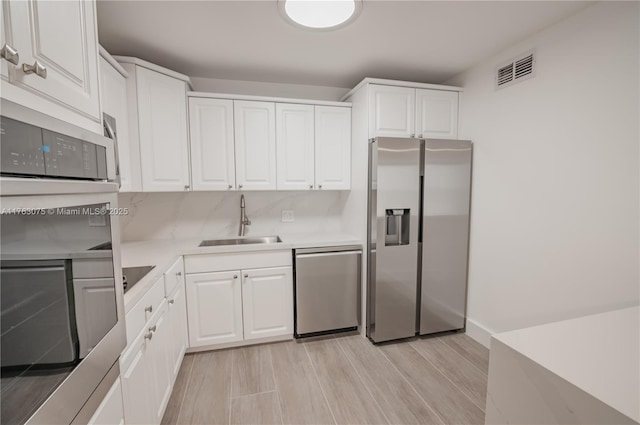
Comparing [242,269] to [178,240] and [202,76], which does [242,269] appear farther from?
[202,76]

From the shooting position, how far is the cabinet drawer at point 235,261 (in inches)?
87.7

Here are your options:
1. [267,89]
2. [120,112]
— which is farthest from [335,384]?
[267,89]

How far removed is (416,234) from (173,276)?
196cm

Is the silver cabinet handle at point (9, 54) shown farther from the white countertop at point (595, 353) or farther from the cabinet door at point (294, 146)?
the cabinet door at point (294, 146)

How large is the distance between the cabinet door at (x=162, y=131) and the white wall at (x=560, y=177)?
2564mm

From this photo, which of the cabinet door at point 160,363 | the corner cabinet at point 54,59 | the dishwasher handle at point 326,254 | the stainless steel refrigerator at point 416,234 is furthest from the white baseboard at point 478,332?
the corner cabinet at point 54,59

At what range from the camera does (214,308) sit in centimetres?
229

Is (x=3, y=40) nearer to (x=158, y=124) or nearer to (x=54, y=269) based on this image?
(x=54, y=269)

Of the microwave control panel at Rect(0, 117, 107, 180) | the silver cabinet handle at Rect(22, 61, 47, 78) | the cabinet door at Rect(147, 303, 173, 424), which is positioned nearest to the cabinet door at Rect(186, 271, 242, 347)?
the cabinet door at Rect(147, 303, 173, 424)

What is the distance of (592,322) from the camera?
0.95m

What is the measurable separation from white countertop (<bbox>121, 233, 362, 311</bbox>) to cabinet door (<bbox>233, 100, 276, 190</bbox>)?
58 centimetres

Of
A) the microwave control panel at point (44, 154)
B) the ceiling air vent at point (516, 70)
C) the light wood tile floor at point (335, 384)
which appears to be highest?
the ceiling air vent at point (516, 70)

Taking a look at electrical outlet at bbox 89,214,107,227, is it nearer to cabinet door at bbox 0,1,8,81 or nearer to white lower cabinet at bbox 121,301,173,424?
cabinet door at bbox 0,1,8,81

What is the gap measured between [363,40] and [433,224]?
1.60m
